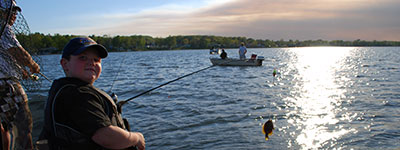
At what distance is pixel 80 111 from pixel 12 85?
2326 millimetres

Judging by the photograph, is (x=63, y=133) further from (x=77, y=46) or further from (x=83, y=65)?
(x=77, y=46)

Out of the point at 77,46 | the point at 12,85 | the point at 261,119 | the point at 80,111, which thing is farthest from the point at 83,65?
the point at 261,119

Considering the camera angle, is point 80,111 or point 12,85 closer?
point 80,111

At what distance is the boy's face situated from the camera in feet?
7.18

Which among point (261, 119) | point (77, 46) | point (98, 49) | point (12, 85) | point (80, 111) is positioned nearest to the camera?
point (80, 111)

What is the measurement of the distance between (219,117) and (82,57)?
7758 mm

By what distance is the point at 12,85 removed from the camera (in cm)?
374

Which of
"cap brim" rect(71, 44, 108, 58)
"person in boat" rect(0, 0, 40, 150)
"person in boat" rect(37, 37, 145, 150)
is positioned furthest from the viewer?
"person in boat" rect(0, 0, 40, 150)

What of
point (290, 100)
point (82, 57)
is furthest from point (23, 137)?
point (290, 100)

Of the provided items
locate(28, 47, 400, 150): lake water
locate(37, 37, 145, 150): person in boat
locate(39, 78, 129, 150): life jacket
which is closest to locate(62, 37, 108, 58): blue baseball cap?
locate(37, 37, 145, 150): person in boat

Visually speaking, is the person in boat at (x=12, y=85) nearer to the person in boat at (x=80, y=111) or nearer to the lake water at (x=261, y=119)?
the lake water at (x=261, y=119)

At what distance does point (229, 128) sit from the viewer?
8.46m

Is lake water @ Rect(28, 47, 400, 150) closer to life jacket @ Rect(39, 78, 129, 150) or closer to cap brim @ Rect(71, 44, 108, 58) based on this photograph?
cap brim @ Rect(71, 44, 108, 58)

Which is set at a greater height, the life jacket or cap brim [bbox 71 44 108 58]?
cap brim [bbox 71 44 108 58]
